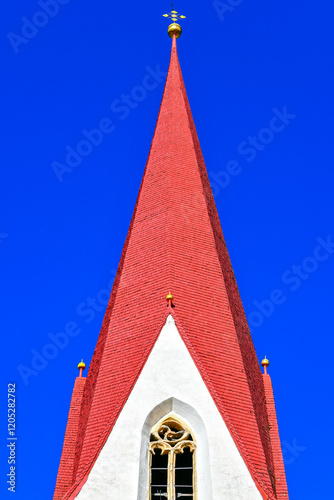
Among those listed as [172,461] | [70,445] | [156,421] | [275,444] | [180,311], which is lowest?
[172,461]

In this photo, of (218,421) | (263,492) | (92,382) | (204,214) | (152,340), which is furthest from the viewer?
→ (204,214)

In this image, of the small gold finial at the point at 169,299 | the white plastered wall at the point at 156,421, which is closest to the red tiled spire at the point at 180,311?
the white plastered wall at the point at 156,421

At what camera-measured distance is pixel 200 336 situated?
15.7 m

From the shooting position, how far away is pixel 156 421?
14266mm

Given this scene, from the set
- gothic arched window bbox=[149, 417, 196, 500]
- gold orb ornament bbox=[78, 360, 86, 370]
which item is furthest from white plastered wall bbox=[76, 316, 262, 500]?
gold orb ornament bbox=[78, 360, 86, 370]

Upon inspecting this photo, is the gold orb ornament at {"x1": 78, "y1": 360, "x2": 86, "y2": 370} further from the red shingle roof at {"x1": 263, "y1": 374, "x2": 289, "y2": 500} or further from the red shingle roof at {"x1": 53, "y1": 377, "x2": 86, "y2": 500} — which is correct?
the red shingle roof at {"x1": 263, "y1": 374, "x2": 289, "y2": 500}

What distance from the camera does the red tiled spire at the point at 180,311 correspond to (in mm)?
14711

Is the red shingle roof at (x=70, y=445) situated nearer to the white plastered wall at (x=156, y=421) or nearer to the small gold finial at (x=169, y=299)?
the white plastered wall at (x=156, y=421)

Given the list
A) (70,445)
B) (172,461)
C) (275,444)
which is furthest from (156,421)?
(70,445)

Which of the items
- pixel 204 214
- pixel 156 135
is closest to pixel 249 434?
pixel 204 214

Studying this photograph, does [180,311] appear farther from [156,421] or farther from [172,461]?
[172,461]

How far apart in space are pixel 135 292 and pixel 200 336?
1994 mm

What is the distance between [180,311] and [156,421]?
2.45 metres

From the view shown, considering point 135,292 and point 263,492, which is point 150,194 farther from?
point 263,492
